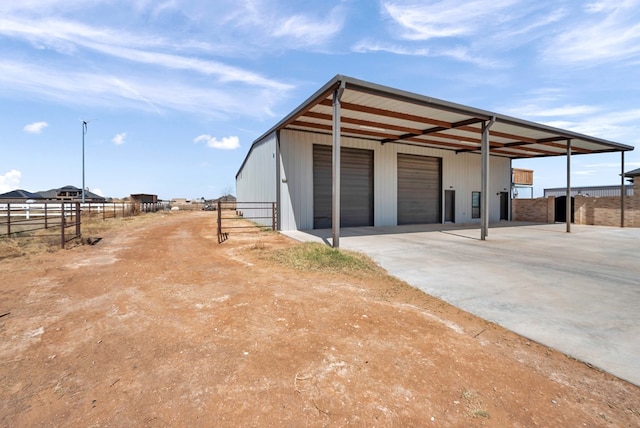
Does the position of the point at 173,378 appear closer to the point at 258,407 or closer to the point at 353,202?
the point at 258,407

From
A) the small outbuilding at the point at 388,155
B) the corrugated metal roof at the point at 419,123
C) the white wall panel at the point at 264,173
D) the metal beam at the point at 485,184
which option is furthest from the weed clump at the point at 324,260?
the metal beam at the point at 485,184

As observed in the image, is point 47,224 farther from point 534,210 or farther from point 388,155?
point 534,210

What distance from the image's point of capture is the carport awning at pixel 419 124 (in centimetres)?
858

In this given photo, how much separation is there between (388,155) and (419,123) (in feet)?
11.8

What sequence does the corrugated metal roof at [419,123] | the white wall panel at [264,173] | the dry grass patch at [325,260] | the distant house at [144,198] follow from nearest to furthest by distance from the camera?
the dry grass patch at [325,260]
the corrugated metal roof at [419,123]
the white wall panel at [264,173]
the distant house at [144,198]

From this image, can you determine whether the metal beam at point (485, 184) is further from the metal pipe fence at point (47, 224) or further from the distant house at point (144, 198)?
the distant house at point (144, 198)

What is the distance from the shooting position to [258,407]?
2.05 meters

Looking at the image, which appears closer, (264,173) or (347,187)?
(347,187)

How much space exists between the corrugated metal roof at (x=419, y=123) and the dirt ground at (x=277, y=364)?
5.96 meters

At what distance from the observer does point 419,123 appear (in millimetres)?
11547

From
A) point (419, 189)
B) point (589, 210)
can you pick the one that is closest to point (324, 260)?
point (419, 189)

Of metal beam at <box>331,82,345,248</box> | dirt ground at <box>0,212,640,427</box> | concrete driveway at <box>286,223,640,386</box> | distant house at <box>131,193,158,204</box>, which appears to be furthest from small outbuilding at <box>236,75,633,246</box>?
distant house at <box>131,193,158,204</box>

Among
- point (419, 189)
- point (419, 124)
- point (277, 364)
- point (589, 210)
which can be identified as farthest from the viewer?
point (589, 210)

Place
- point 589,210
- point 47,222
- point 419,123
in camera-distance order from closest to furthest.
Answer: point 419,123, point 47,222, point 589,210
